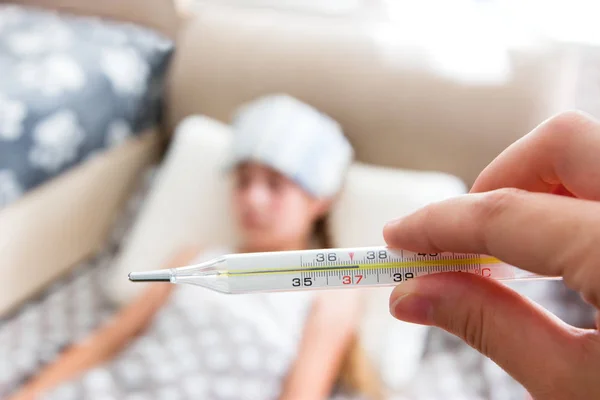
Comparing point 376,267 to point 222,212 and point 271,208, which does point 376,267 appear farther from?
point 222,212

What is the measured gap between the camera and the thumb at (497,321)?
40 cm

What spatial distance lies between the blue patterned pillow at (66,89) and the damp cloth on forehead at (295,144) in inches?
14.1

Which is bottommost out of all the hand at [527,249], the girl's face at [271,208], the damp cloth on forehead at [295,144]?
the girl's face at [271,208]

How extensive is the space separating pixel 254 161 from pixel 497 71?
0.49m

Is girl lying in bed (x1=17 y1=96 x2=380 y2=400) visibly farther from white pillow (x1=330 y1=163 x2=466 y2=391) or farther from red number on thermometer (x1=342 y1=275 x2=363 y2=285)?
red number on thermometer (x1=342 y1=275 x2=363 y2=285)

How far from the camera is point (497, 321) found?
413 millimetres

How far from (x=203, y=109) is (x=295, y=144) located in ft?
1.27

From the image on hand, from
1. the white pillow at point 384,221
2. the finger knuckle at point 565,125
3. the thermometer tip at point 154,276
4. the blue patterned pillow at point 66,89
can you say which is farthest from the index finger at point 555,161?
the blue patterned pillow at point 66,89

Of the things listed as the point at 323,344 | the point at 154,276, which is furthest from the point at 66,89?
the point at 154,276

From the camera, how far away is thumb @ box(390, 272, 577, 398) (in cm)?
40

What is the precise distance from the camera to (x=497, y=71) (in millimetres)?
1125

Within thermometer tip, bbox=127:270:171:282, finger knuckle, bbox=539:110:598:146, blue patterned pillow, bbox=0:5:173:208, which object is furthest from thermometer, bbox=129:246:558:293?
blue patterned pillow, bbox=0:5:173:208

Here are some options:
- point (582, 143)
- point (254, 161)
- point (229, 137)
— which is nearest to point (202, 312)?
point (254, 161)

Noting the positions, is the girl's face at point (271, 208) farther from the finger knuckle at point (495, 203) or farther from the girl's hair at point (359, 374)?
the finger knuckle at point (495, 203)
